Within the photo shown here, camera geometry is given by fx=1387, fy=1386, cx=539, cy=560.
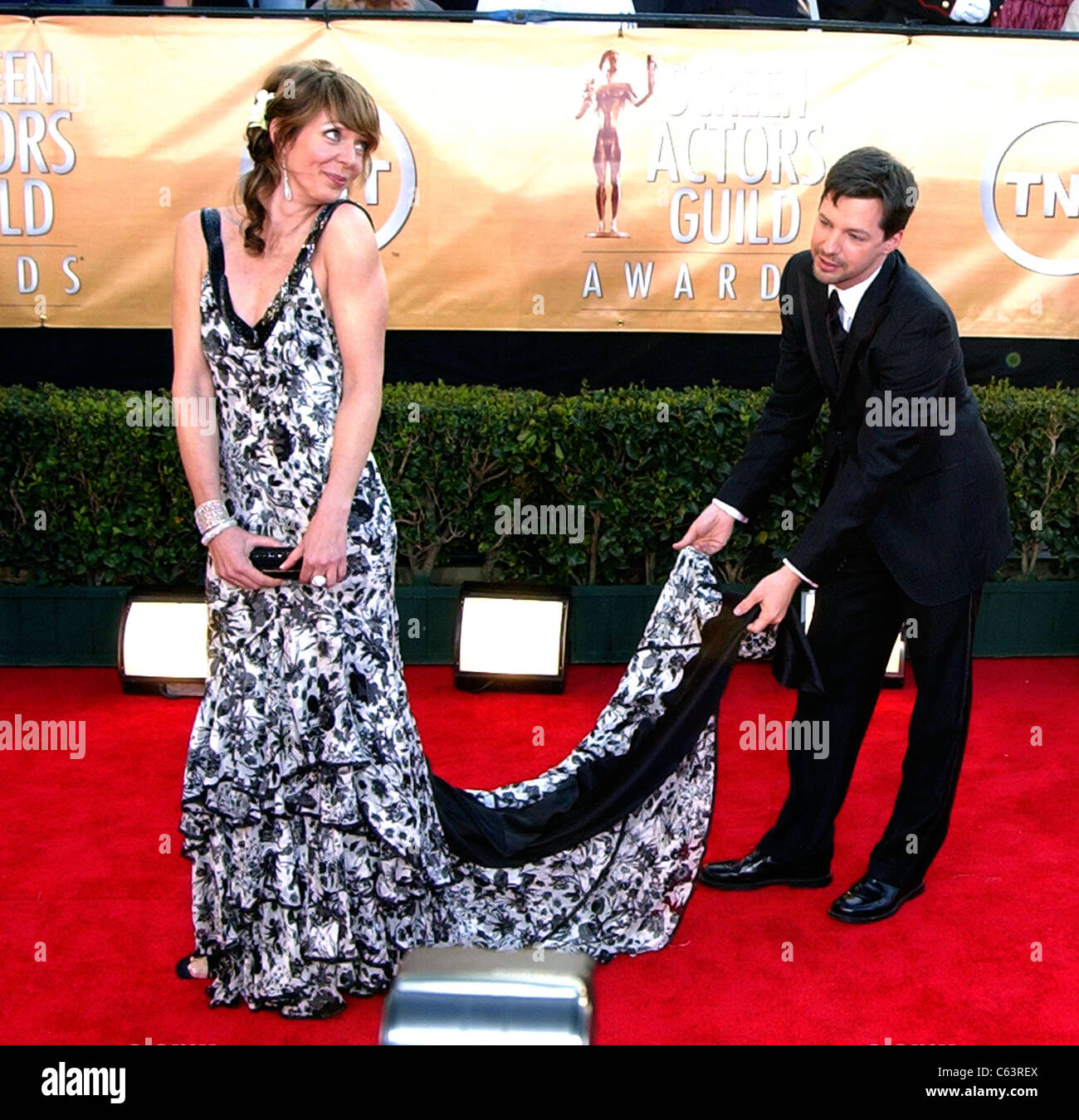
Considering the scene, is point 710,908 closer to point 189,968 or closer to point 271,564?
point 189,968

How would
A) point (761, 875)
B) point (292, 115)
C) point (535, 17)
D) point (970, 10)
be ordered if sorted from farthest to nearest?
point (970, 10) < point (535, 17) < point (761, 875) < point (292, 115)

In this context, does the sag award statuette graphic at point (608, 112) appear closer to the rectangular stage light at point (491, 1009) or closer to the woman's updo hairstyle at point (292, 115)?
the woman's updo hairstyle at point (292, 115)

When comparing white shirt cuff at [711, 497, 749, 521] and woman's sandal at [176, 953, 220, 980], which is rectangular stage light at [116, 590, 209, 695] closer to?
woman's sandal at [176, 953, 220, 980]

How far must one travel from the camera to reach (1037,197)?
605 cm

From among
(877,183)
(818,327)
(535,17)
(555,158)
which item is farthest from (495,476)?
(877,183)

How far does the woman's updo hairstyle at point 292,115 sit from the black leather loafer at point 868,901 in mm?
2177

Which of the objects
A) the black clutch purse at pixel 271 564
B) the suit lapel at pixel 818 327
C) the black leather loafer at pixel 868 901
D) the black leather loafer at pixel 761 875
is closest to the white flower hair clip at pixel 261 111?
the black clutch purse at pixel 271 564

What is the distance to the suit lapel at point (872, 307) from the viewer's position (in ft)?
11.0

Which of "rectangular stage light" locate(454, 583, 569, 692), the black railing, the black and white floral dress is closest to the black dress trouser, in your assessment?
the black and white floral dress

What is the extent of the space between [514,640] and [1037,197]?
3.04 metres

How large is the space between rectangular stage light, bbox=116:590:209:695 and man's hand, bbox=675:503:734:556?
2.33 metres

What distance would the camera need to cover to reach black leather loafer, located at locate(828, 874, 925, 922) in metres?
3.57

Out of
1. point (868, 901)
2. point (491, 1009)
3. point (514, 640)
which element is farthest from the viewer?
point (514, 640)
